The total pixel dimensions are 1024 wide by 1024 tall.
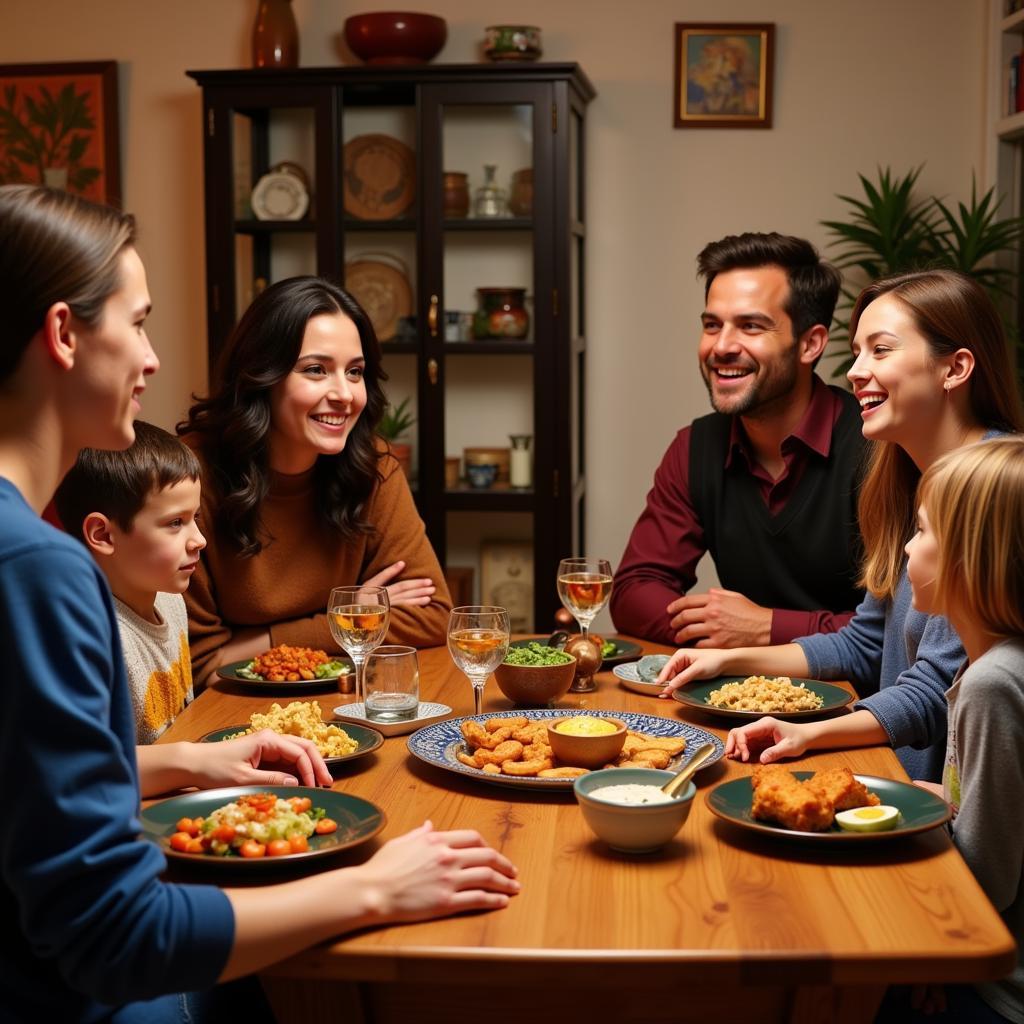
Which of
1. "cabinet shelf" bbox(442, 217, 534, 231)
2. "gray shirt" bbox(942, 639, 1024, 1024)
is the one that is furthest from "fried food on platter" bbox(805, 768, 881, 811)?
"cabinet shelf" bbox(442, 217, 534, 231)

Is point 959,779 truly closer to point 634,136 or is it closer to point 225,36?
point 634,136

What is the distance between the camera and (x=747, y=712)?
179 centimetres

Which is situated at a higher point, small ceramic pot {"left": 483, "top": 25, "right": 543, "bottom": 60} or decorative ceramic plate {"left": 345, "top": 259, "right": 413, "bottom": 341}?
small ceramic pot {"left": 483, "top": 25, "right": 543, "bottom": 60}

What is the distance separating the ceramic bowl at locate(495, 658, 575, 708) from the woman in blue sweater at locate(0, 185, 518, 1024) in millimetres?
599

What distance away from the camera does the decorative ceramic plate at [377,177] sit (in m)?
4.44

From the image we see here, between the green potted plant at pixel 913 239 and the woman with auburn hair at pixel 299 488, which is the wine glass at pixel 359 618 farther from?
the green potted plant at pixel 913 239

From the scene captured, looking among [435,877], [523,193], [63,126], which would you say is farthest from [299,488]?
[63,126]

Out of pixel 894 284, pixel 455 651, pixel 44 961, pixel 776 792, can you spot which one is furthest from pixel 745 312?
pixel 44 961

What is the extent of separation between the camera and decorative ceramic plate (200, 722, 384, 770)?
1607mm

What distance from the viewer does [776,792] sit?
1.37 meters

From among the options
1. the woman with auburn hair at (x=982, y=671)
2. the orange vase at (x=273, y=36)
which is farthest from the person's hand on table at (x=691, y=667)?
the orange vase at (x=273, y=36)

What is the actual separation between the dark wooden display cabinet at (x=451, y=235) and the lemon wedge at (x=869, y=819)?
9.83 feet

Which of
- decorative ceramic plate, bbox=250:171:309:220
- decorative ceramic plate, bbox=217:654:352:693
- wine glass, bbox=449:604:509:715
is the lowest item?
decorative ceramic plate, bbox=217:654:352:693

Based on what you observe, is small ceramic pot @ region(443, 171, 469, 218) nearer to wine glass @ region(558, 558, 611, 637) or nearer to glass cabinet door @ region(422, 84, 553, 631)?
glass cabinet door @ region(422, 84, 553, 631)
